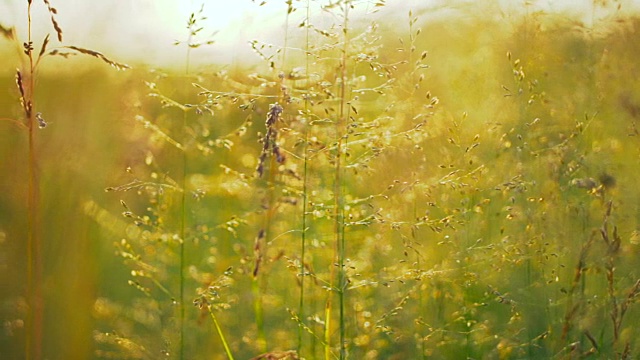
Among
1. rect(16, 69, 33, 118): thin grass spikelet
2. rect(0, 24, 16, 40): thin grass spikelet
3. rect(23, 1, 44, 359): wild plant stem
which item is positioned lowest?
rect(23, 1, 44, 359): wild plant stem

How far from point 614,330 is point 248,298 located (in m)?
0.95

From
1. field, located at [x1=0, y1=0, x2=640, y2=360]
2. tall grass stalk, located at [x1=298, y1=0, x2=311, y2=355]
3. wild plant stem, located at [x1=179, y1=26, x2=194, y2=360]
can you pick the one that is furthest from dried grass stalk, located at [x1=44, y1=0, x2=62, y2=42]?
tall grass stalk, located at [x1=298, y1=0, x2=311, y2=355]

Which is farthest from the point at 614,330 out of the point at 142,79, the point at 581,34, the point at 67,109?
the point at 67,109

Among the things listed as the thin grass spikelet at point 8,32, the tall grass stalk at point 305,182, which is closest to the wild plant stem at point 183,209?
the tall grass stalk at point 305,182

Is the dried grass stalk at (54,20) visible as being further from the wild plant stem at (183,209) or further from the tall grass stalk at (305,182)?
the tall grass stalk at (305,182)

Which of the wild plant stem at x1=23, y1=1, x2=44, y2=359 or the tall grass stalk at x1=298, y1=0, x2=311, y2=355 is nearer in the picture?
the tall grass stalk at x1=298, y1=0, x2=311, y2=355

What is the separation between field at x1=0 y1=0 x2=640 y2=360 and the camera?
6.34 feet

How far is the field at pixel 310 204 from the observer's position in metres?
1.93

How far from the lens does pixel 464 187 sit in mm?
2090

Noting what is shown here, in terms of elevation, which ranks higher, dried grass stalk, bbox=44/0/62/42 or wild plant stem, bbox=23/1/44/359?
dried grass stalk, bbox=44/0/62/42

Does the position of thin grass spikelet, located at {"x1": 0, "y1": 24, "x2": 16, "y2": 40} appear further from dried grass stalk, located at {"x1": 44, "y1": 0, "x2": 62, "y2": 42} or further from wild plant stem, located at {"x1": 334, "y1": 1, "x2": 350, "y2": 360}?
wild plant stem, located at {"x1": 334, "y1": 1, "x2": 350, "y2": 360}

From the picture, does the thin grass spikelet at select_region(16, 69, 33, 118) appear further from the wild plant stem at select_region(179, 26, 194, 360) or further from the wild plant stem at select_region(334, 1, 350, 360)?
the wild plant stem at select_region(334, 1, 350, 360)

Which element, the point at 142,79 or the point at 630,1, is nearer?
the point at 142,79

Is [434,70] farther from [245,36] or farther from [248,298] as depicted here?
[248,298]
